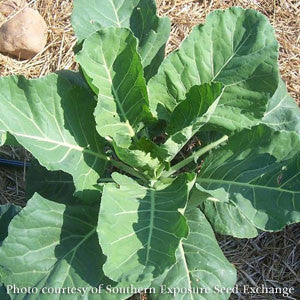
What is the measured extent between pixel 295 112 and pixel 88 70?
0.81 metres

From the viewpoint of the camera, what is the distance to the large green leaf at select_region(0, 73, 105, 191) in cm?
167

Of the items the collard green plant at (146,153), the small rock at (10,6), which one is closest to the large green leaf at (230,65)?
the collard green plant at (146,153)

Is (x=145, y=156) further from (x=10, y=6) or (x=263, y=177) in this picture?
(x=10, y=6)

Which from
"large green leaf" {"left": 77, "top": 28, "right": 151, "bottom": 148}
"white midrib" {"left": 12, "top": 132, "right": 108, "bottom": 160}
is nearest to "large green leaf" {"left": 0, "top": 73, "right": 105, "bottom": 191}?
"white midrib" {"left": 12, "top": 132, "right": 108, "bottom": 160}

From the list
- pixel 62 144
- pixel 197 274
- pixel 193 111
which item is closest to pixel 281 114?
pixel 193 111

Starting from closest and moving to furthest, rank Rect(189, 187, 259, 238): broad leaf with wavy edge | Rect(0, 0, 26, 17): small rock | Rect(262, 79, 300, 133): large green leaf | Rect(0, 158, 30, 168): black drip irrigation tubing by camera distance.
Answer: Rect(189, 187, 259, 238): broad leaf with wavy edge, Rect(262, 79, 300, 133): large green leaf, Rect(0, 158, 30, 168): black drip irrigation tubing, Rect(0, 0, 26, 17): small rock

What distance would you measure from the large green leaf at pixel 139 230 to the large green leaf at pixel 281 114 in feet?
1.57

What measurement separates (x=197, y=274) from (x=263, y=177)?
380 millimetres

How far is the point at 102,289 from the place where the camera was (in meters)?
1.64

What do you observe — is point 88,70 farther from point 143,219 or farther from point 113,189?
point 143,219

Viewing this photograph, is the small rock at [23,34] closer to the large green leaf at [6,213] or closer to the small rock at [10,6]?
the small rock at [10,6]

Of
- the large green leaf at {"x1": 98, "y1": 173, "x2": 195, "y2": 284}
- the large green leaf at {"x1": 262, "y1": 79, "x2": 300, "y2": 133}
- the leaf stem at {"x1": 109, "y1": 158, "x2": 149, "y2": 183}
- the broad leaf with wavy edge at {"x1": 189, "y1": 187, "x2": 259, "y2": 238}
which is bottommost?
the broad leaf with wavy edge at {"x1": 189, "y1": 187, "x2": 259, "y2": 238}

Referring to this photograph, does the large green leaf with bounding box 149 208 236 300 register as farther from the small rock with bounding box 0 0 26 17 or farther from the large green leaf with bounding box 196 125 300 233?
the small rock with bounding box 0 0 26 17

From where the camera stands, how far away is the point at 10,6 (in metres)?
2.49
